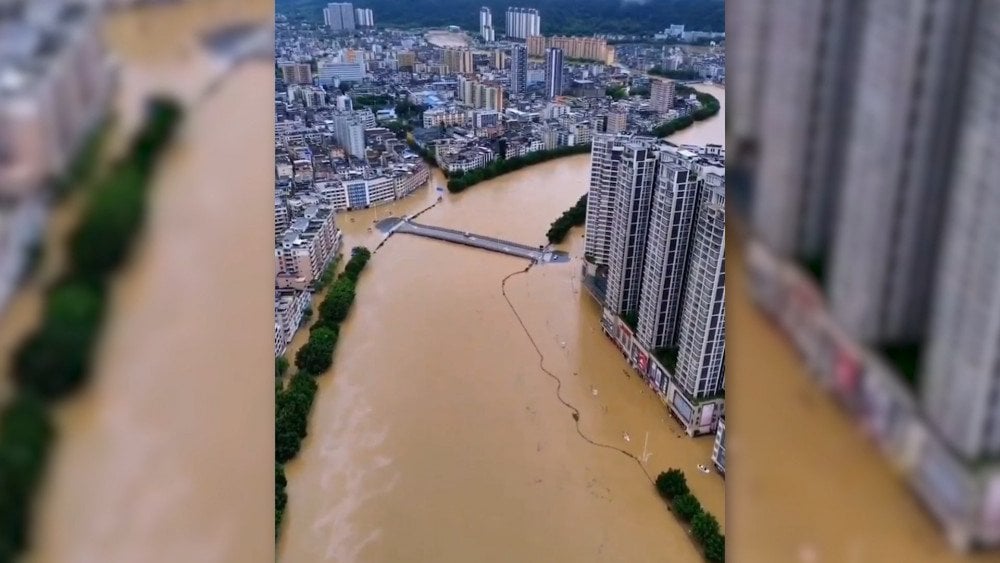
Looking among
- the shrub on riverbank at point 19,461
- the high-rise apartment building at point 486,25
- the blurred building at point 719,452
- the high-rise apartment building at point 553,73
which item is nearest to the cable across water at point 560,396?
the blurred building at point 719,452

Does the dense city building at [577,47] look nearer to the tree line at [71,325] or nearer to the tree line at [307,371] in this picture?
the tree line at [307,371]

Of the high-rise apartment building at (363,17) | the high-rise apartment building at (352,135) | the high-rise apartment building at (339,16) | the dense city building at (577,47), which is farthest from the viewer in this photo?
the high-rise apartment building at (363,17)

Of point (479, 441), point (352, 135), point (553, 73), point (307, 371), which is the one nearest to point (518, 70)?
point (553, 73)

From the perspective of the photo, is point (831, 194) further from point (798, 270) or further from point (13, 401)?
point (13, 401)

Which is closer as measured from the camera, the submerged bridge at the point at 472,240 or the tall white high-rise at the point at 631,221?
the tall white high-rise at the point at 631,221

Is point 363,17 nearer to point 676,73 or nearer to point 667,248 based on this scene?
point 676,73

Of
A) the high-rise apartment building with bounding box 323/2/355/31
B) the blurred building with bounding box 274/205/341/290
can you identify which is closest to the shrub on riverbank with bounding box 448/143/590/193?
the blurred building with bounding box 274/205/341/290

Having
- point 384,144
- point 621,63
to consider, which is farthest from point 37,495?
point 621,63
